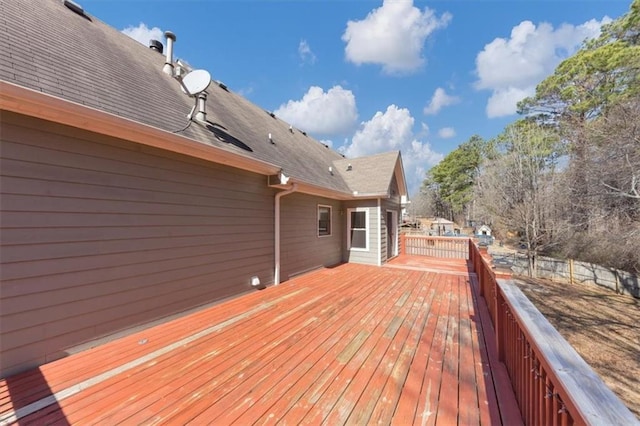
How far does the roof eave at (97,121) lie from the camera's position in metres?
2.20

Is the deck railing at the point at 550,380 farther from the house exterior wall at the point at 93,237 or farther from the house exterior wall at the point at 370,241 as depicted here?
the house exterior wall at the point at 370,241

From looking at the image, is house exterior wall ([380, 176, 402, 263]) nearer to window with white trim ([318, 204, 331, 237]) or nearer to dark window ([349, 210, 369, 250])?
dark window ([349, 210, 369, 250])

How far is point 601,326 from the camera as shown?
273 inches

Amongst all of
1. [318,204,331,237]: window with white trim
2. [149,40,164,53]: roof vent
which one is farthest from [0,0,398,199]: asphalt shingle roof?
[318,204,331,237]: window with white trim

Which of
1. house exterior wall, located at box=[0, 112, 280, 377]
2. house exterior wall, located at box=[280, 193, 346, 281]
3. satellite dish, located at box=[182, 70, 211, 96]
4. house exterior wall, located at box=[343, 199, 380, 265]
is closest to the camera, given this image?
house exterior wall, located at box=[0, 112, 280, 377]

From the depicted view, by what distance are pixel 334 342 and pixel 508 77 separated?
81.7 ft

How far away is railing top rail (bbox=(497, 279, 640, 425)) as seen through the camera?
83cm

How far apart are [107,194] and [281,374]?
2784 mm

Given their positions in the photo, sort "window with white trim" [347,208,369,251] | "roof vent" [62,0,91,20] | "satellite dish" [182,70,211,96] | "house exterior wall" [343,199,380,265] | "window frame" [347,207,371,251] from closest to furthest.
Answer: "roof vent" [62,0,91,20] < "satellite dish" [182,70,211,96] < "house exterior wall" [343,199,380,265] < "window frame" [347,207,371,251] < "window with white trim" [347,208,369,251]

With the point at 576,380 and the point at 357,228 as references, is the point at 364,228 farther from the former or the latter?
the point at 576,380

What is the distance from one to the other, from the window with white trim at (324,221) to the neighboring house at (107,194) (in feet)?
6.90

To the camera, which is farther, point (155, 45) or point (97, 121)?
point (155, 45)

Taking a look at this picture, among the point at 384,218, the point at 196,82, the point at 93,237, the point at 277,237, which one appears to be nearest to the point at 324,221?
the point at 384,218

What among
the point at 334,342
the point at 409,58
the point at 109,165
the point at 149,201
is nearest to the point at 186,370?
the point at 334,342
